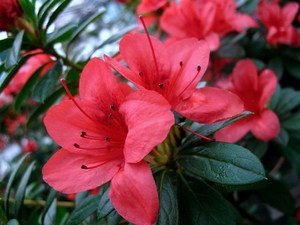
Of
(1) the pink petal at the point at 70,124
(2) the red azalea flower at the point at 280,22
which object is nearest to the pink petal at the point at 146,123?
(1) the pink petal at the point at 70,124

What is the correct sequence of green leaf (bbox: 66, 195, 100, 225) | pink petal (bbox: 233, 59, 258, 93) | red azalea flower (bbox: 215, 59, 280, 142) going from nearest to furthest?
green leaf (bbox: 66, 195, 100, 225) → red azalea flower (bbox: 215, 59, 280, 142) → pink petal (bbox: 233, 59, 258, 93)

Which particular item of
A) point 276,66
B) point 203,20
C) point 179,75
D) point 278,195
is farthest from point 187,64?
point 276,66

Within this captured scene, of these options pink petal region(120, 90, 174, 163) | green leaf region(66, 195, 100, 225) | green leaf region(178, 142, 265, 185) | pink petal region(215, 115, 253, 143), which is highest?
pink petal region(120, 90, 174, 163)

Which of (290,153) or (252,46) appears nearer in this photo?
(290,153)

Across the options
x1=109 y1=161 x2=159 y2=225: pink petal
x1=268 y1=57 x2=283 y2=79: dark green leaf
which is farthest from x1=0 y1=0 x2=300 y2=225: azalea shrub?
x1=268 y1=57 x2=283 y2=79: dark green leaf

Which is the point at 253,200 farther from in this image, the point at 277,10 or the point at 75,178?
the point at 75,178

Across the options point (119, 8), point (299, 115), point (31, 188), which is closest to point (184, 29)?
point (299, 115)

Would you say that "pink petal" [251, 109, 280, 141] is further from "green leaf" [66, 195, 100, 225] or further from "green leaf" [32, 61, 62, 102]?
"green leaf" [32, 61, 62, 102]

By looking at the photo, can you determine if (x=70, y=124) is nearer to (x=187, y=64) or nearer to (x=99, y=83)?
(x=99, y=83)
